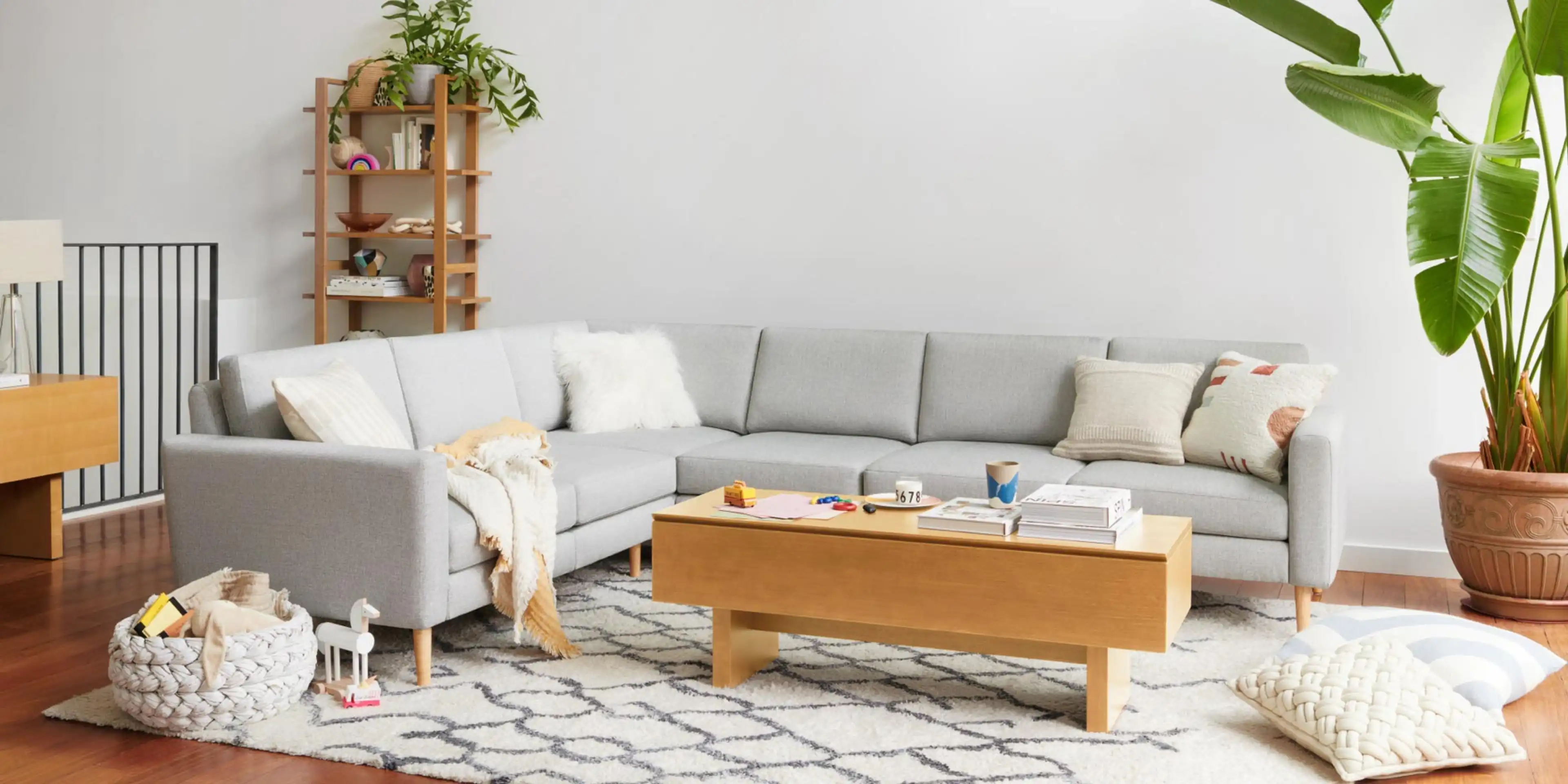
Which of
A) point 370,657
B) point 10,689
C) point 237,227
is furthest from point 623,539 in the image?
point 237,227

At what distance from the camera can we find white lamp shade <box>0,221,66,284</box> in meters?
4.39

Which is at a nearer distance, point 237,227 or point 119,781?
point 119,781

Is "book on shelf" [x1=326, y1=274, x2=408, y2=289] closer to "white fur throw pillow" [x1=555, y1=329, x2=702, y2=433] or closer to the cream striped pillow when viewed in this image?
"white fur throw pillow" [x1=555, y1=329, x2=702, y2=433]

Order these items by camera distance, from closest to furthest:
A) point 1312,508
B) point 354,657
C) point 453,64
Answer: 1. point 354,657
2. point 1312,508
3. point 453,64

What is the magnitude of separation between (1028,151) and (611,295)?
5.99ft

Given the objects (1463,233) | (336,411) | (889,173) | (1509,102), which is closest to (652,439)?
(336,411)

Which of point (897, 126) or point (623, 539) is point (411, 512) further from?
point (897, 126)

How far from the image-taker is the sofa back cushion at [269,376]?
139 inches

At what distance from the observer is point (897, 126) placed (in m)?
5.12

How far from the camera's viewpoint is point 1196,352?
174 inches

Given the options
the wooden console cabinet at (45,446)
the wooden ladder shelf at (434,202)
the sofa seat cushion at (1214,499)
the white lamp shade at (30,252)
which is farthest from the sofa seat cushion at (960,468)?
the white lamp shade at (30,252)

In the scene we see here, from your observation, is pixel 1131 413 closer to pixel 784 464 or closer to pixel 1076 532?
pixel 784 464

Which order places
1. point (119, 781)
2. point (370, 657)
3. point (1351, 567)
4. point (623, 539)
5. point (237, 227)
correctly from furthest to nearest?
point (237, 227) < point (1351, 567) < point (623, 539) < point (370, 657) < point (119, 781)

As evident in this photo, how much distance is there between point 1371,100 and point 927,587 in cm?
194
